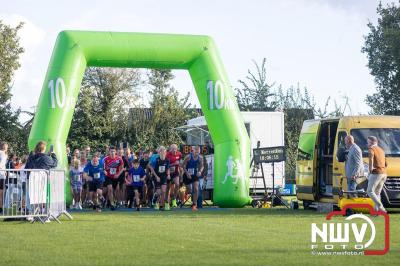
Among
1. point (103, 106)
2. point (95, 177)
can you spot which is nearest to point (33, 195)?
point (95, 177)

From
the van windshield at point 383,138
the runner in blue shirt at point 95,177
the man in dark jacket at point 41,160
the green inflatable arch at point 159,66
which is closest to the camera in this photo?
the man in dark jacket at point 41,160

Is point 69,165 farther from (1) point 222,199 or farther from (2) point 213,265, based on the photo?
(2) point 213,265

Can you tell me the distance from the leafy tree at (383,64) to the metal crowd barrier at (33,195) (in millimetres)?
36211

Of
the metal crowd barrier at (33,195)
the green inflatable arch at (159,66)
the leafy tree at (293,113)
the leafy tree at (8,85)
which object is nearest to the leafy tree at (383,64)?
the leafy tree at (293,113)

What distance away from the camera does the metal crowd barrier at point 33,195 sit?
706 inches

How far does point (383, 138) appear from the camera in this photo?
854 inches

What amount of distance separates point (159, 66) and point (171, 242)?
12908 mm

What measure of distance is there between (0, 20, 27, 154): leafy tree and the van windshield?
2915cm

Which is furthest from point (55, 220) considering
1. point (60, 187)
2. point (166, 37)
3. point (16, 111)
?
point (16, 111)

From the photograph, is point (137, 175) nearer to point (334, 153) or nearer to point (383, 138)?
point (334, 153)

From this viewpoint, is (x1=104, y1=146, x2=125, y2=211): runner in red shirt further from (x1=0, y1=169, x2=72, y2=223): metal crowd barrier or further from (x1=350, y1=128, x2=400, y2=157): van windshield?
(x1=350, y1=128, x2=400, y2=157): van windshield

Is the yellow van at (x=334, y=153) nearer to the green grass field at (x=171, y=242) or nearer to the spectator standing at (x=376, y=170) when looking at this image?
the spectator standing at (x=376, y=170)

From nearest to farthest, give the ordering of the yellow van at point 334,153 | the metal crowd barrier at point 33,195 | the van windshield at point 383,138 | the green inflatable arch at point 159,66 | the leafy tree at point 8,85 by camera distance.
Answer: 1. the metal crowd barrier at point 33,195
2. the yellow van at point 334,153
3. the van windshield at point 383,138
4. the green inflatable arch at point 159,66
5. the leafy tree at point 8,85

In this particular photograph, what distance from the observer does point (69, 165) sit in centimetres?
2603
